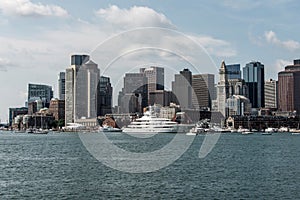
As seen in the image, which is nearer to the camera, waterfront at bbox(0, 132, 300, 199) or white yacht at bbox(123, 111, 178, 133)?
waterfront at bbox(0, 132, 300, 199)

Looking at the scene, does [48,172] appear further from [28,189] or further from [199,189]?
[199,189]

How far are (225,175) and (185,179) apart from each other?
492 cm

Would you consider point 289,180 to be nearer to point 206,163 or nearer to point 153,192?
point 153,192

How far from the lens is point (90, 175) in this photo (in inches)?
2012

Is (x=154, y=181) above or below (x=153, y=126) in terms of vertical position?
below

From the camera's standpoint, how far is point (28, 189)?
140 ft

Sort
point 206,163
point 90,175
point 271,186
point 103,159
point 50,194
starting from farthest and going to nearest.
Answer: point 103,159 → point 206,163 → point 90,175 → point 271,186 → point 50,194

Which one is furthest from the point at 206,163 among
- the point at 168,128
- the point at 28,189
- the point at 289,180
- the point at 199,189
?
the point at 168,128

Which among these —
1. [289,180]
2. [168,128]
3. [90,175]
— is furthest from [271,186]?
[168,128]

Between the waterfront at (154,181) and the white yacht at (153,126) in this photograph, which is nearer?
the waterfront at (154,181)

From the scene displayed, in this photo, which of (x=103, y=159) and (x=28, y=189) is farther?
(x=103, y=159)

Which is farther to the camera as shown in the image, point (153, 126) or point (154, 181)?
point (153, 126)

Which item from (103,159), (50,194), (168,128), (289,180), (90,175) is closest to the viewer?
(50,194)

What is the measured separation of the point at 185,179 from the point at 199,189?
564 centimetres
